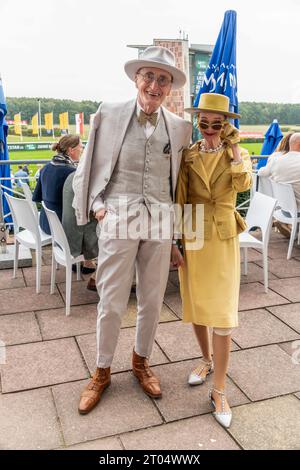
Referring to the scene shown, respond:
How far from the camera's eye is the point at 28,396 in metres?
2.23

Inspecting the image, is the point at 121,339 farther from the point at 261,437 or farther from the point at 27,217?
the point at 27,217

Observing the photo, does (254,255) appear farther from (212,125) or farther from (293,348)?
(212,125)

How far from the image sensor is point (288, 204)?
4684 millimetres

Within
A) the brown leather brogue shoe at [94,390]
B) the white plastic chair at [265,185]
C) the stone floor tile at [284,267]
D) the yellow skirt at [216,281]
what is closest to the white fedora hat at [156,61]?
the yellow skirt at [216,281]

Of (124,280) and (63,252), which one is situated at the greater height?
(124,280)

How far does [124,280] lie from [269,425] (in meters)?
1.01

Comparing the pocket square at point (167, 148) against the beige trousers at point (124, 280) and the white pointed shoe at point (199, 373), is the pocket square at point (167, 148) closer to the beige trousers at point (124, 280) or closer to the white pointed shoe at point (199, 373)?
the beige trousers at point (124, 280)

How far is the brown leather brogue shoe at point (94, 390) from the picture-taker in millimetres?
2105

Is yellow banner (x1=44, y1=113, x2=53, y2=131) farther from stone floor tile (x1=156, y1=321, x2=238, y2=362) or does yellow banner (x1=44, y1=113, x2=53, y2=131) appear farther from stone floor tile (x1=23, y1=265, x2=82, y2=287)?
stone floor tile (x1=156, y1=321, x2=238, y2=362)

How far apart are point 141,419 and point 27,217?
7.04 ft

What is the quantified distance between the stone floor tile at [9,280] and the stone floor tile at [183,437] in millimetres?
→ 2245

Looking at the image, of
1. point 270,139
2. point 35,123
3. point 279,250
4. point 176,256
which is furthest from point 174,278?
point 35,123

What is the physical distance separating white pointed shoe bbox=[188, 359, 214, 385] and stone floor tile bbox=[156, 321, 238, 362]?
0.21m

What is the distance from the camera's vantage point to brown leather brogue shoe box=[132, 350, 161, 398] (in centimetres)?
225
